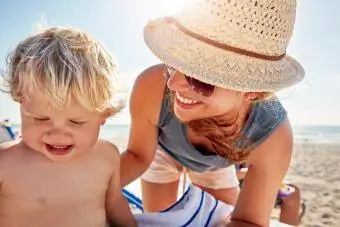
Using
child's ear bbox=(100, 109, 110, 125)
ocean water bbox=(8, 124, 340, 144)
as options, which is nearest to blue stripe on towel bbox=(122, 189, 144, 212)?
child's ear bbox=(100, 109, 110, 125)

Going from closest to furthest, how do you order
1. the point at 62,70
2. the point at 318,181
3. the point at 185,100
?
Result: the point at 62,70 < the point at 185,100 < the point at 318,181

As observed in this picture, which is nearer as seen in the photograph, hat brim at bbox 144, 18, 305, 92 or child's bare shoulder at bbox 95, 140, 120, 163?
hat brim at bbox 144, 18, 305, 92

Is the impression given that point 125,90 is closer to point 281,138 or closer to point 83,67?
point 83,67

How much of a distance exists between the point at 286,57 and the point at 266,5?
246 mm

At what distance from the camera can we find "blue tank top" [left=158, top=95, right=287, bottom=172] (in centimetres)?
172

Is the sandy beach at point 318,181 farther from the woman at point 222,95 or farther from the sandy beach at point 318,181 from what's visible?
the woman at point 222,95

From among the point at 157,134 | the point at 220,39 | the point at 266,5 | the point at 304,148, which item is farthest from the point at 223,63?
the point at 304,148

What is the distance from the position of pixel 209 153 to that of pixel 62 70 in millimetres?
759

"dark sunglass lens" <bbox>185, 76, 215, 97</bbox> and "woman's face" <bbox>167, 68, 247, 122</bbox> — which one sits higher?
"dark sunglass lens" <bbox>185, 76, 215, 97</bbox>

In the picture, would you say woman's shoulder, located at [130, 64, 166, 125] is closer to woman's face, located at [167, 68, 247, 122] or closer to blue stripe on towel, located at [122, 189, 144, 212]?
woman's face, located at [167, 68, 247, 122]

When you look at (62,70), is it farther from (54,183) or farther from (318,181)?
(318,181)

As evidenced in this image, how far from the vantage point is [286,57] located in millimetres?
1552

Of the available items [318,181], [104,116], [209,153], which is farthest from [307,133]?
[104,116]

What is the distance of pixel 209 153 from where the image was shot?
6.24 feet
